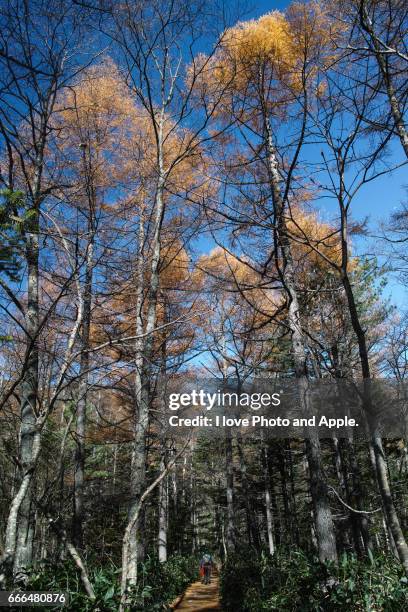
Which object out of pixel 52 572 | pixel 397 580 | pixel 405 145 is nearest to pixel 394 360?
pixel 405 145

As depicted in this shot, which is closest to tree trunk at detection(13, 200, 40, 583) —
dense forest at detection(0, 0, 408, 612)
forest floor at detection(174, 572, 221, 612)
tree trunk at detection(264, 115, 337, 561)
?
dense forest at detection(0, 0, 408, 612)

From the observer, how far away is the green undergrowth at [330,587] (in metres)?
3.55

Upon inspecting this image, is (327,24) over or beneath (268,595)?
over

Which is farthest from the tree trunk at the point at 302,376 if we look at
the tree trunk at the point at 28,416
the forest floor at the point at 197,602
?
the forest floor at the point at 197,602

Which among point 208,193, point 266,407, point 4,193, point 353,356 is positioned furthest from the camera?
point 353,356

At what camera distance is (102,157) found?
306 inches

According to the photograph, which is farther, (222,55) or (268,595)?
(222,55)

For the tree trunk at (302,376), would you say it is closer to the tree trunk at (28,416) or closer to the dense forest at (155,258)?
the dense forest at (155,258)

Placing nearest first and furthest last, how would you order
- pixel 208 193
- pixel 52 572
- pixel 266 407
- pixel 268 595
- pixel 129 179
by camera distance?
1. pixel 52 572
2. pixel 268 595
3. pixel 208 193
4. pixel 129 179
5. pixel 266 407

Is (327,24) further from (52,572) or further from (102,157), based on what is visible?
(52,572)

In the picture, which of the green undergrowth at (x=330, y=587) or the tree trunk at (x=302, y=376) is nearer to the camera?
the green undergrowth at (x=330, y=587)

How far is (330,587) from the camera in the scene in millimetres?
3865

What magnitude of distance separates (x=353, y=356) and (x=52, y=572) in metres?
9.35

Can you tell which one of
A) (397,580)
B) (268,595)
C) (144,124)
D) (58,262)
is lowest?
(268,595)
